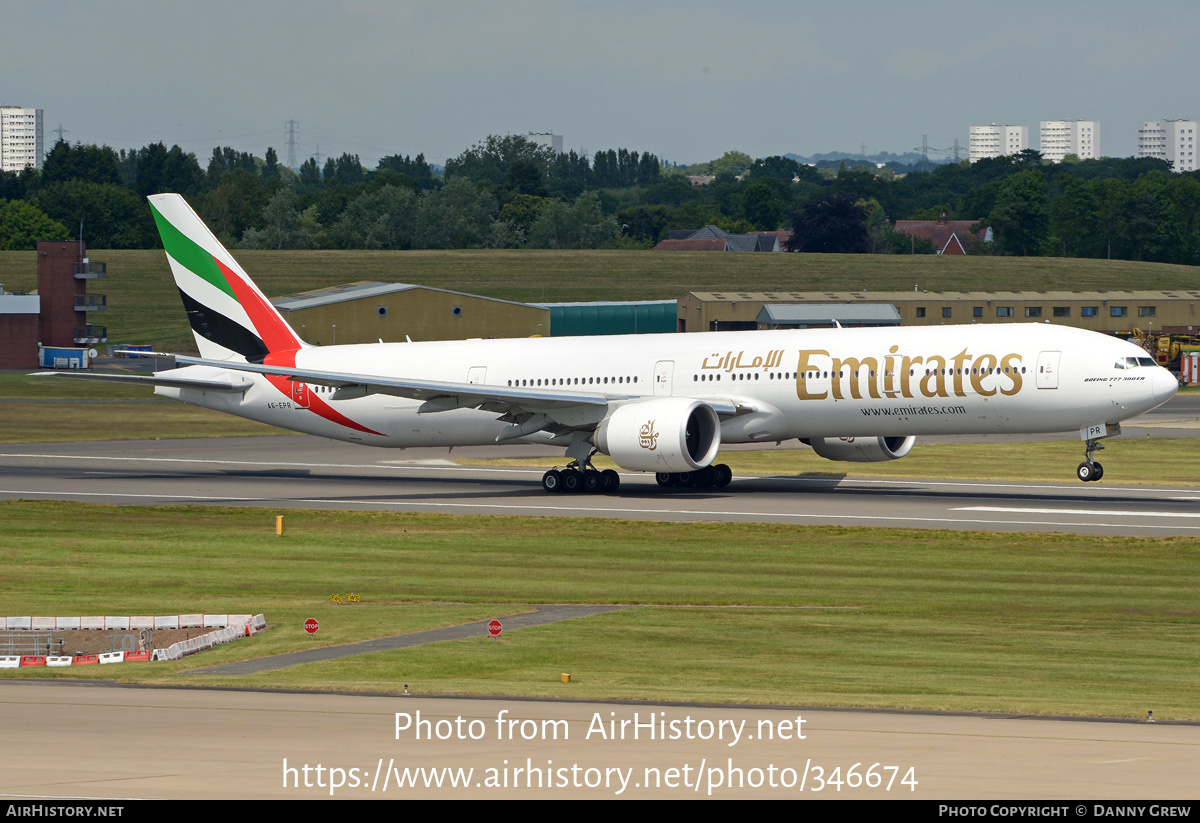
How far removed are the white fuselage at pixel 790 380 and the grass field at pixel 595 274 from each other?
99.6 metres

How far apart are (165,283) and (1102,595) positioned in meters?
143


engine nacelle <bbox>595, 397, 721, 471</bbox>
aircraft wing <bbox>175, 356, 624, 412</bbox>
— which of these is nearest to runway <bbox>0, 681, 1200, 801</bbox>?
engine nacelle <bbox>595, 397, 721, 471</bbox>

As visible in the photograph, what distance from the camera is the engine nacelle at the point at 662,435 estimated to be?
43469 mm

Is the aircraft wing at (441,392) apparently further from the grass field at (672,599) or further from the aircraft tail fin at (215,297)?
the aircraft tail fin at (215,297)

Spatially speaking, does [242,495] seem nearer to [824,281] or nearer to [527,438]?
[527,438]

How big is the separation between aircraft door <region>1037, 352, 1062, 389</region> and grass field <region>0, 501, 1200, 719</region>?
728 centimetres

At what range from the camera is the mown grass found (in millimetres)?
52688

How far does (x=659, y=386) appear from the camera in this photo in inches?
1852

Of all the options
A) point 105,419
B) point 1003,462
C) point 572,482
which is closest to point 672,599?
point 572,482

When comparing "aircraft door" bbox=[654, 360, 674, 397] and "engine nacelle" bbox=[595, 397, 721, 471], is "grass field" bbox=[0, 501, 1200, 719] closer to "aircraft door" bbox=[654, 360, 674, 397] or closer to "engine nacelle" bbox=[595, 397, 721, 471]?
"engine nacelle" bbox=[595, 397, 721, 471]

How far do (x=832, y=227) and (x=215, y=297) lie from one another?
150 meters

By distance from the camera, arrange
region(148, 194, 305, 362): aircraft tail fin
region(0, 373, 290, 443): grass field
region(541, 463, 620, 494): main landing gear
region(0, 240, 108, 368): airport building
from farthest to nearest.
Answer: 1. region(0, 240, 108, 368): airport building
2. region(0, 373, 290, 443): grass field
3. region(148, 194, 305, 362): aircraft tail fin
4. region(541, 463, 620, 494): main landing gear

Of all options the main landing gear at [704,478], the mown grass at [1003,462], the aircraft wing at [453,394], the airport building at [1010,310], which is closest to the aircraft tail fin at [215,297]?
the aircraft wing at [453,394]

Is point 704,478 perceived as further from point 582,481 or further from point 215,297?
point 215,297
